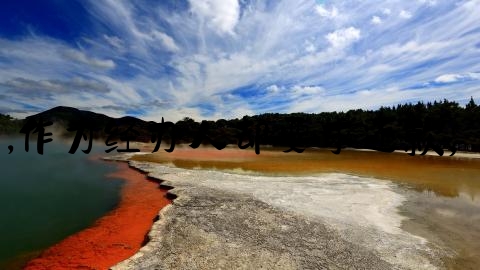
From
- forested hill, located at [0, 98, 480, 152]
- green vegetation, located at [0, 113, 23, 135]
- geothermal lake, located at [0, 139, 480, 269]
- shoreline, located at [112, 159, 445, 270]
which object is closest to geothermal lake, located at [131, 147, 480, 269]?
geothermal lake, located at [0, 139, 480, 269]

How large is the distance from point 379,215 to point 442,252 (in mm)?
5303

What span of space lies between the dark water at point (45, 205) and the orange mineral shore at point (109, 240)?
76 centimetres

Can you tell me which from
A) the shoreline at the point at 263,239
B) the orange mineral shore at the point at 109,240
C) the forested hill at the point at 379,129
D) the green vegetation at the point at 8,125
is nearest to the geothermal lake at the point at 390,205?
the shoreline at the point at 263,239

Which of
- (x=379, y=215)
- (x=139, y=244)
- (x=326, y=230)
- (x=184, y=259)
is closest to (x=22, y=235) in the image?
(x=139, y=244)

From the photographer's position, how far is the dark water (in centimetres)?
1473

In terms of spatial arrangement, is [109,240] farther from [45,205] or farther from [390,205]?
[390,205]

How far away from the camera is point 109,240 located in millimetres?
14750

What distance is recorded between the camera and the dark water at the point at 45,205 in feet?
48.3

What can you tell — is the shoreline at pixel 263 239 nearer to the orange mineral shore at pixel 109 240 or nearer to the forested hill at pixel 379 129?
the orange mineral shore at pixel 109 240

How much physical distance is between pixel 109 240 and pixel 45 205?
930cm

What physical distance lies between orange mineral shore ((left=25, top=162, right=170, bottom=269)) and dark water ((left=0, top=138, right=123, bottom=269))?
76cm

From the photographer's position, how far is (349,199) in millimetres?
22469

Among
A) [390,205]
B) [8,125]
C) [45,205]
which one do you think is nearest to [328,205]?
[390,205]

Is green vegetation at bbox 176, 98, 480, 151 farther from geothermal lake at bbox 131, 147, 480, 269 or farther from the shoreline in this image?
the shoreline
